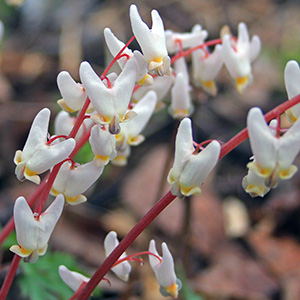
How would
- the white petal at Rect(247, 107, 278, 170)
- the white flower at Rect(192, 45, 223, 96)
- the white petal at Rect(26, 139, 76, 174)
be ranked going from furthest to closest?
the white flower at Rect(192, 45, 223, 96), the white petal at Rect(26, 139, 76, 174), the white petal at Rect(247, 107, 278, 170)

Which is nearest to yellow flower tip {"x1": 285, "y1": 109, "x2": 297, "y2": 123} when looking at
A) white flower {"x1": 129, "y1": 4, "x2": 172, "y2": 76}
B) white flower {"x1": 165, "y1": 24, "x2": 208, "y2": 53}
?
white flower {"x1": 129, "y1": 4, "x2": 172, "y2": 76}

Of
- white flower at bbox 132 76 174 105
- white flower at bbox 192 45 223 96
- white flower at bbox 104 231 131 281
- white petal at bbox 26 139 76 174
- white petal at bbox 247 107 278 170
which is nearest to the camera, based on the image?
white petal at bbox 247 107 278 170

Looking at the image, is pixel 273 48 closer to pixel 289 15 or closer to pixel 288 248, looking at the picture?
pixel 289 15

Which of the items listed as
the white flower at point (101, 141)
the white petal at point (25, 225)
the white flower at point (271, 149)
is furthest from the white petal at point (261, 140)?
the white petal at point (25, 225)

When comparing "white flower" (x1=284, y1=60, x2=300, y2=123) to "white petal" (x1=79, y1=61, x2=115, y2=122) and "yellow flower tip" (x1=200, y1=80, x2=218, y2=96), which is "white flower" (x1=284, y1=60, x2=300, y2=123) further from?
"yellow flower tip" (x1=200, y1=80, x2=218, y2=96)

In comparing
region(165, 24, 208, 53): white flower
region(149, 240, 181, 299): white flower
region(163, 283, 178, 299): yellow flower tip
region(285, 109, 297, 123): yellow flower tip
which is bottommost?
region(163, 283, 178, 299): yellow flower tip

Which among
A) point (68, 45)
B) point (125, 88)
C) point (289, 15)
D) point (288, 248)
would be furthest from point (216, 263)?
point (289, 15)

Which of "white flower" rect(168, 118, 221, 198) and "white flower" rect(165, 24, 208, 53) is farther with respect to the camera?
"white flower" rect(165, 24, 208, 53)

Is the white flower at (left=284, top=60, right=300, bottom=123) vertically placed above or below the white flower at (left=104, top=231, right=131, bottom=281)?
above
